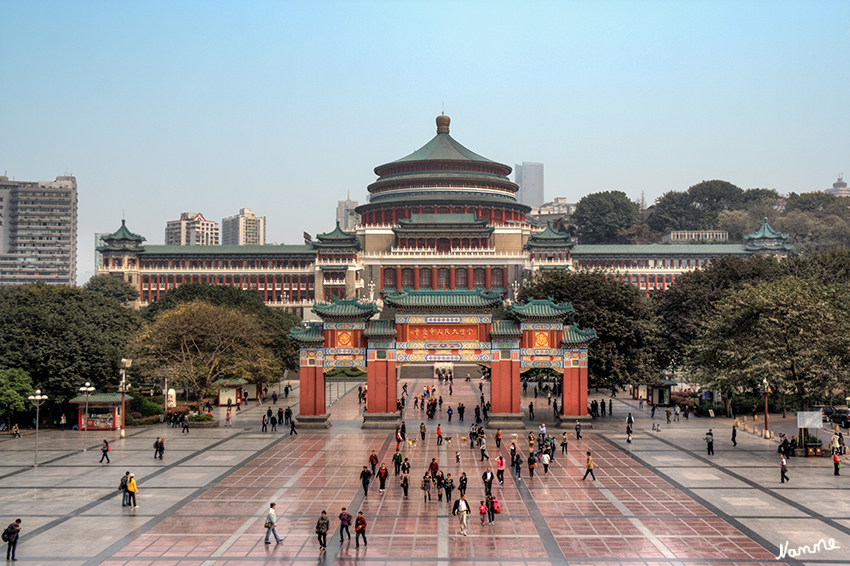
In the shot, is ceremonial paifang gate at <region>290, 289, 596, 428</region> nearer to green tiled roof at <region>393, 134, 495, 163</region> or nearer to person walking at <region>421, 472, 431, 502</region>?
person walking at <region>421, 472, 431, 502</region>

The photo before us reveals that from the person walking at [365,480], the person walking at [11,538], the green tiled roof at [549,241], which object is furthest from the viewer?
the green tiled roof at [549,241]

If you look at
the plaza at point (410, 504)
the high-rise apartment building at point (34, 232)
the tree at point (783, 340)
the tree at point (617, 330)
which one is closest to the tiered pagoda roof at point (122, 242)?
the high-rise apartment building at point (34, 232)

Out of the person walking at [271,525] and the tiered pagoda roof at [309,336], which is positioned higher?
the tiered pagoda roof at [309,336]

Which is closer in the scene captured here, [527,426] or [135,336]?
[527,426]

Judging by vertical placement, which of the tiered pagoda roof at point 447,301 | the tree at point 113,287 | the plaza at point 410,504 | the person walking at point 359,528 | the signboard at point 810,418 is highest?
the tree at point 113,287

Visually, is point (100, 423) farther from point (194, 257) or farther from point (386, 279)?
point (194, 257)

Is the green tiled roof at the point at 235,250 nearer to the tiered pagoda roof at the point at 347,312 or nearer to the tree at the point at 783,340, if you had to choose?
the tiered pagoda roof at the point at 347,312

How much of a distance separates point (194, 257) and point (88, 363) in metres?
79.2

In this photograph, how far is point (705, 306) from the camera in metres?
62.7

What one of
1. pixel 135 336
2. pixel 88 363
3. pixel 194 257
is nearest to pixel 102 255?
pixel 194 257

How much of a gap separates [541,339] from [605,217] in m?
120

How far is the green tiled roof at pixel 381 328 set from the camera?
48.0 metres

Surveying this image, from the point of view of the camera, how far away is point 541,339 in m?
48.1

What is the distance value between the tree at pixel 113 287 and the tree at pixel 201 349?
205 ft
